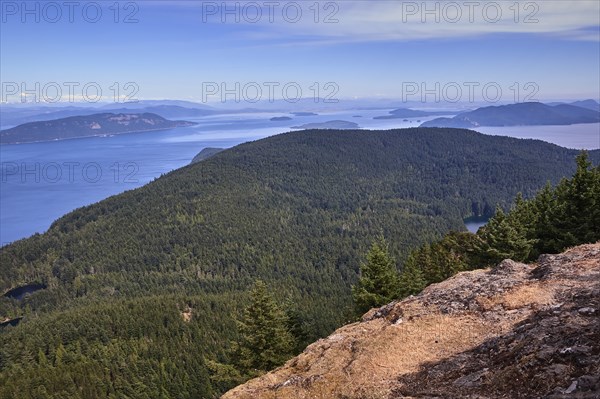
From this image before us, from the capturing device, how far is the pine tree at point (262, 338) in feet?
95.8

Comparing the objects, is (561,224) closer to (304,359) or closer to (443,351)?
(443,351)

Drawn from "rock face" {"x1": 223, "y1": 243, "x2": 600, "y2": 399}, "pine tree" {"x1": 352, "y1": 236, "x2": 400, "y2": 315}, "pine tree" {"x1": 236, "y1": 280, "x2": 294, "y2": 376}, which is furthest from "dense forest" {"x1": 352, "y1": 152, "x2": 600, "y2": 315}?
"rock face" {"x1": 223, "y1": 243, "x2": 600, "y2": 399}

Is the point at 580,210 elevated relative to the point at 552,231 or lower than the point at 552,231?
elevated

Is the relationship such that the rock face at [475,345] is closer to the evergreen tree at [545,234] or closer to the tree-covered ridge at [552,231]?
the tree-covered ridge at [552,231]

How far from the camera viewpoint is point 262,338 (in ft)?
97.1

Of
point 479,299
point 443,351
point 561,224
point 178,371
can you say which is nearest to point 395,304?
point 479,299

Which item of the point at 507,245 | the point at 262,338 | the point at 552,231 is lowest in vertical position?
the point at 262,338

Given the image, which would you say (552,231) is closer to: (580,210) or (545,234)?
(545,234)

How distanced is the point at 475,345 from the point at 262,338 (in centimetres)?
1592

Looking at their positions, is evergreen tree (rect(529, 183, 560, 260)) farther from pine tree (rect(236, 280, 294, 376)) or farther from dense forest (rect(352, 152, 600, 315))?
pine tree (rect(236, 280, 294, 376))

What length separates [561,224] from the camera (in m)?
35.6

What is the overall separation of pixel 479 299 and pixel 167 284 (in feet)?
590

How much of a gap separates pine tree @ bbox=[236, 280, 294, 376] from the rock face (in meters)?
7.94

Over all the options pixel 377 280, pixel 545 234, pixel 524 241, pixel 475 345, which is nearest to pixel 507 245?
pixel 524 241
